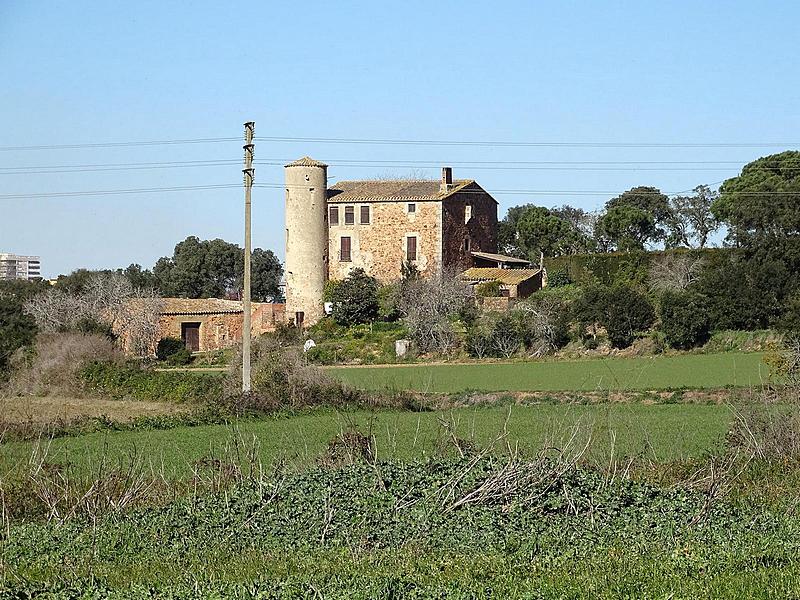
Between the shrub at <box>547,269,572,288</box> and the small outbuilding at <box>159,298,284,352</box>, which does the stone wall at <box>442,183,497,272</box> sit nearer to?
the shrub at <box>547,269,572,288</box>

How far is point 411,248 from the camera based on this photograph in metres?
54.2

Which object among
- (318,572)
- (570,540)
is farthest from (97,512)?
(570,540)

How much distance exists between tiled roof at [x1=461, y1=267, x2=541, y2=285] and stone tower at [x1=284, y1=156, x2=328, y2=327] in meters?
7.26

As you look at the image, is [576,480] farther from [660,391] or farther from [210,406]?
[660,391]

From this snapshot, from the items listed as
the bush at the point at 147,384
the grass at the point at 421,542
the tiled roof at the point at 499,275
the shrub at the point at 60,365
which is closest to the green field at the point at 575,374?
the bush at the point at 147,384

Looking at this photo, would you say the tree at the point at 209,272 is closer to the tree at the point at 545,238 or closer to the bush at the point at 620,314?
the tree at the point at 545,238

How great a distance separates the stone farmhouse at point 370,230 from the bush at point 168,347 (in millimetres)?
6031

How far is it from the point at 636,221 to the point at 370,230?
2180 cm

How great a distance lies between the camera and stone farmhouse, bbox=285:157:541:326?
52906 mm

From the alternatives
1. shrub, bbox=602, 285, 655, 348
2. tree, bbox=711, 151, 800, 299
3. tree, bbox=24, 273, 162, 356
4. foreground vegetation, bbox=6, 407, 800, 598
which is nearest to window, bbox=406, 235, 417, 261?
tree, bbox=24, 273, 162, 356

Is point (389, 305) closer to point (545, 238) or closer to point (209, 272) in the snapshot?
point (545, 238)

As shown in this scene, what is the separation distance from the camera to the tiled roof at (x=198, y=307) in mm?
51375

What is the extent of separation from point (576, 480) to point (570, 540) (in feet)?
4.94

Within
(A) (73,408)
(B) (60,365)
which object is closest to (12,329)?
(B) (60,365)
